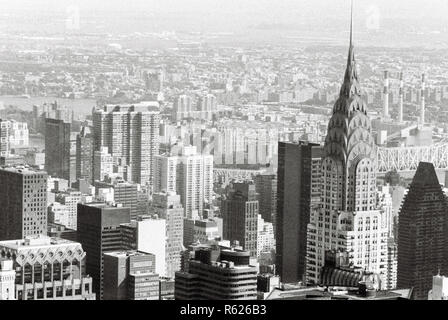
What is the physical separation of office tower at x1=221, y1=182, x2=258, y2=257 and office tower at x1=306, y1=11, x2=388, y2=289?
0.96m

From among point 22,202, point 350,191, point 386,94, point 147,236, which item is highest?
point 386,94

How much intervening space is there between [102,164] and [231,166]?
94.7 inches

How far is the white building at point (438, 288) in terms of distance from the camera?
6000 millimetres

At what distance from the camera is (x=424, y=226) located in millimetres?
9172

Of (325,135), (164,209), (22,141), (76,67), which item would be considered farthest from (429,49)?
(22,141)

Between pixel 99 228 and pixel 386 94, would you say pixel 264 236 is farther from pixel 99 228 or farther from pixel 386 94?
pixel 386 94

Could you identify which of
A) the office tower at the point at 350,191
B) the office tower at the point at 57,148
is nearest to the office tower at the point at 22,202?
the office tower at the point at 57,148

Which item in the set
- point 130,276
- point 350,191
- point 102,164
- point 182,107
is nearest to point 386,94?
point 350,191

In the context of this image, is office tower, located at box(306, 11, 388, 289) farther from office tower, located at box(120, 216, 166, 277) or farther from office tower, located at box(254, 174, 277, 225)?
office tower, located at box(120, 216, 166, 277)

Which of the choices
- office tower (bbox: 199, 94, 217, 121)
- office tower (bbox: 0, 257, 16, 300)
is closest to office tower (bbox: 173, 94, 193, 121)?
office tower (bbox: 199, 94, 217, 121)

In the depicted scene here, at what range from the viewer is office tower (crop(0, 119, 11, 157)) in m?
9.95

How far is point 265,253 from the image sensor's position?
8820 millimetres

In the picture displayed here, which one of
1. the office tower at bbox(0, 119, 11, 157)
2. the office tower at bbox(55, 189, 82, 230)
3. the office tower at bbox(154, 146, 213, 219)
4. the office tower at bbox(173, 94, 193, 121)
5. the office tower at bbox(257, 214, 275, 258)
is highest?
the office tower at bbox(173, 94, 193, 121)
